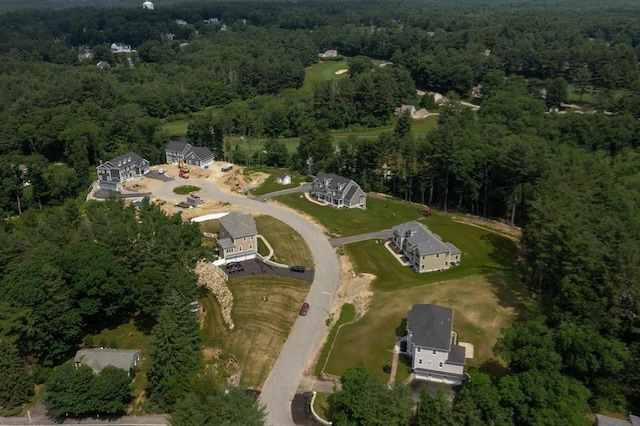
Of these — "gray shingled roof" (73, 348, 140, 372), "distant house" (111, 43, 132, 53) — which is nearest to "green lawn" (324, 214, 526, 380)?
"gray shingled roof" (73, 348, 140, 372)

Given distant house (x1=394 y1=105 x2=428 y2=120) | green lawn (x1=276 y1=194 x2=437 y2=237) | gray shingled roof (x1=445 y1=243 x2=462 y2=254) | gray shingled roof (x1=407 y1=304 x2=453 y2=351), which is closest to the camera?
gray shingled roof (x1=407 y1=304 x2=453 y2=351)

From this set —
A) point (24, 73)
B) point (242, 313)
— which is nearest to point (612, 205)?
point (242, 313)

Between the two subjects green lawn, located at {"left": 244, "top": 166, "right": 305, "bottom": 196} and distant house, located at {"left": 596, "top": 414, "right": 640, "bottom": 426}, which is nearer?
distant house, located at {"left": 596, "top": 414, "right": 640, "bottom": 426}

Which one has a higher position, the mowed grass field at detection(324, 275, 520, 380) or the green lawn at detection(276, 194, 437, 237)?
the mowed grass field at detection(324, 275, 520, 380)

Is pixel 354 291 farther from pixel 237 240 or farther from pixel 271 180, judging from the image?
pixel 271 180

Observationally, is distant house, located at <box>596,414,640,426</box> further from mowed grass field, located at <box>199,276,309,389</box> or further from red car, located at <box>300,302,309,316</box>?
red car, located at <box>300,302,309,316</box>

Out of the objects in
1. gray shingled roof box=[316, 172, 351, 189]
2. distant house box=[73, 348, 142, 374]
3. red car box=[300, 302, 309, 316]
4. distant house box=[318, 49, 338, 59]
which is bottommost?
red car box=[300, 302, 309, 316]

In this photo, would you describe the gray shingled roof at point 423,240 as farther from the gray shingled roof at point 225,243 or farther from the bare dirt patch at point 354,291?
the gray shingled roof at point 225,243
